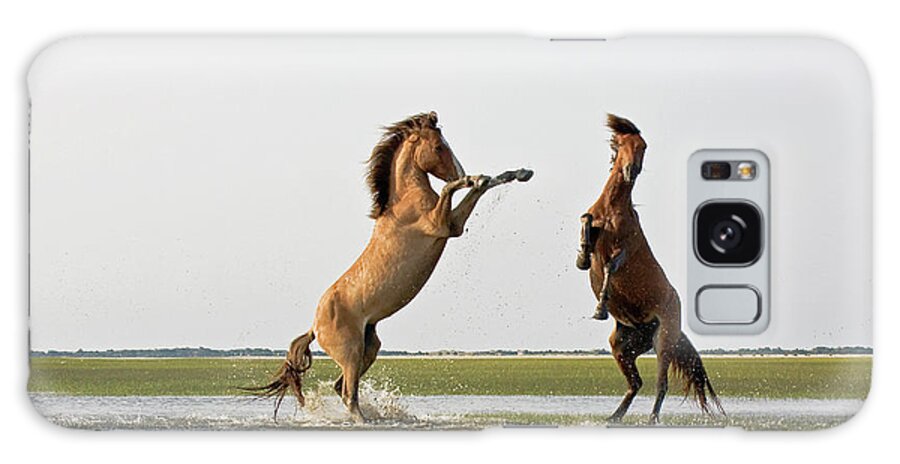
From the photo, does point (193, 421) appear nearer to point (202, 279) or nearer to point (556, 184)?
point (202, 279)

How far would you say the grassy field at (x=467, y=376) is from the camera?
14.7 ft

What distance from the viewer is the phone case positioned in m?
4.46

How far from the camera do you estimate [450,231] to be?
448cm

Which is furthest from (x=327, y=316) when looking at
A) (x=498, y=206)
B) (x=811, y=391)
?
(x=811, y=391)

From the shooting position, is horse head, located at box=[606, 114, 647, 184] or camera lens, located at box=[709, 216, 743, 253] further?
camera lens, located at box=[709, 216, 743, 253]

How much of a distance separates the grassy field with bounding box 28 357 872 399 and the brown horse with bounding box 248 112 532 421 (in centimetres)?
4

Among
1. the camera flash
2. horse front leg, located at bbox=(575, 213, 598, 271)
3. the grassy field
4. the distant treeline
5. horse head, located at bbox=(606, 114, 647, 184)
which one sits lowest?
the grassy field

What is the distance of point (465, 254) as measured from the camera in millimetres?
4477

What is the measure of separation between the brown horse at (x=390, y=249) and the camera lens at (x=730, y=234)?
1.73 ft

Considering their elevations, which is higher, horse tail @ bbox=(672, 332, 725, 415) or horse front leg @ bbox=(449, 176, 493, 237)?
horse front leg @ bbox=(449, 176, 493, 237)

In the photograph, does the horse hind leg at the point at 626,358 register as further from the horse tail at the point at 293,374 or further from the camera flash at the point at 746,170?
the horse tail at the point at 293,374

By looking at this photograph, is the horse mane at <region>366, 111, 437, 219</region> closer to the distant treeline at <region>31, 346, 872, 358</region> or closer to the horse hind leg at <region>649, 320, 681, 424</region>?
the distant treeline at <region>31, 346, 872, 358</region>

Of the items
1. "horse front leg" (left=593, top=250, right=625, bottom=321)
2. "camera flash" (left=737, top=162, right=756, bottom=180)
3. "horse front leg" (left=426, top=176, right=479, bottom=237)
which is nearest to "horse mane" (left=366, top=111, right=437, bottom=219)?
"horse front leg" (left=426, top=176, right=479, bottom=237)

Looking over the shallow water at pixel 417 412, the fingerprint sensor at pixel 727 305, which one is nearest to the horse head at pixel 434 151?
the shallow water at pixel 417 412
